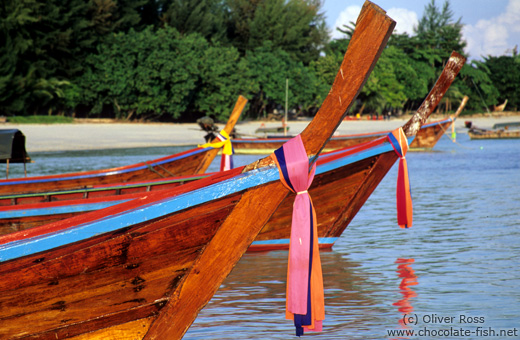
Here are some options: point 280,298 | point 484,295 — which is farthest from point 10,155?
point 484,295

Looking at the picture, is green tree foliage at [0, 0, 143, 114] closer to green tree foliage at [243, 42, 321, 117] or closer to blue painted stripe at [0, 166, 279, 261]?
green tree foliage at [243, 42, 321, 117]

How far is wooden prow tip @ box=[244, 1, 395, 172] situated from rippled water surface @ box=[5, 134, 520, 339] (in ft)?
8.20

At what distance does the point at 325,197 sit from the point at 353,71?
411cm

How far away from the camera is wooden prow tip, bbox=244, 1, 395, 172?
3.48 meters

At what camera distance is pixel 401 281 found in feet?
24.4

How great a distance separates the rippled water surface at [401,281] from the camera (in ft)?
19.3

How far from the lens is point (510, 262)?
8.40 meters

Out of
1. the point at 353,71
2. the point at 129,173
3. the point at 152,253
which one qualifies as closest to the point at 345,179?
the point at 353,71

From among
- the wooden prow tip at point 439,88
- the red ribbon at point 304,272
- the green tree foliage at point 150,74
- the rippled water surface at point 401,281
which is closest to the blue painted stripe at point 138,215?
the red ribbon at point 304,272

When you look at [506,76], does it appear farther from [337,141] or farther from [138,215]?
[138,215]

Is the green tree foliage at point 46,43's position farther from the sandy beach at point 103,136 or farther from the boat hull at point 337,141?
the boat hull at point 337,141

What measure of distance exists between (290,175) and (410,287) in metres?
4.10

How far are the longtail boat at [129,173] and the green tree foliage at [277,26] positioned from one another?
163 feet

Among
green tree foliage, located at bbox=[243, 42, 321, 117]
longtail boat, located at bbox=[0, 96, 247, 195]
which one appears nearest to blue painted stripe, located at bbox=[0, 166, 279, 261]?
longtail boat, located at bbox=[0, 96, 247, 195]
